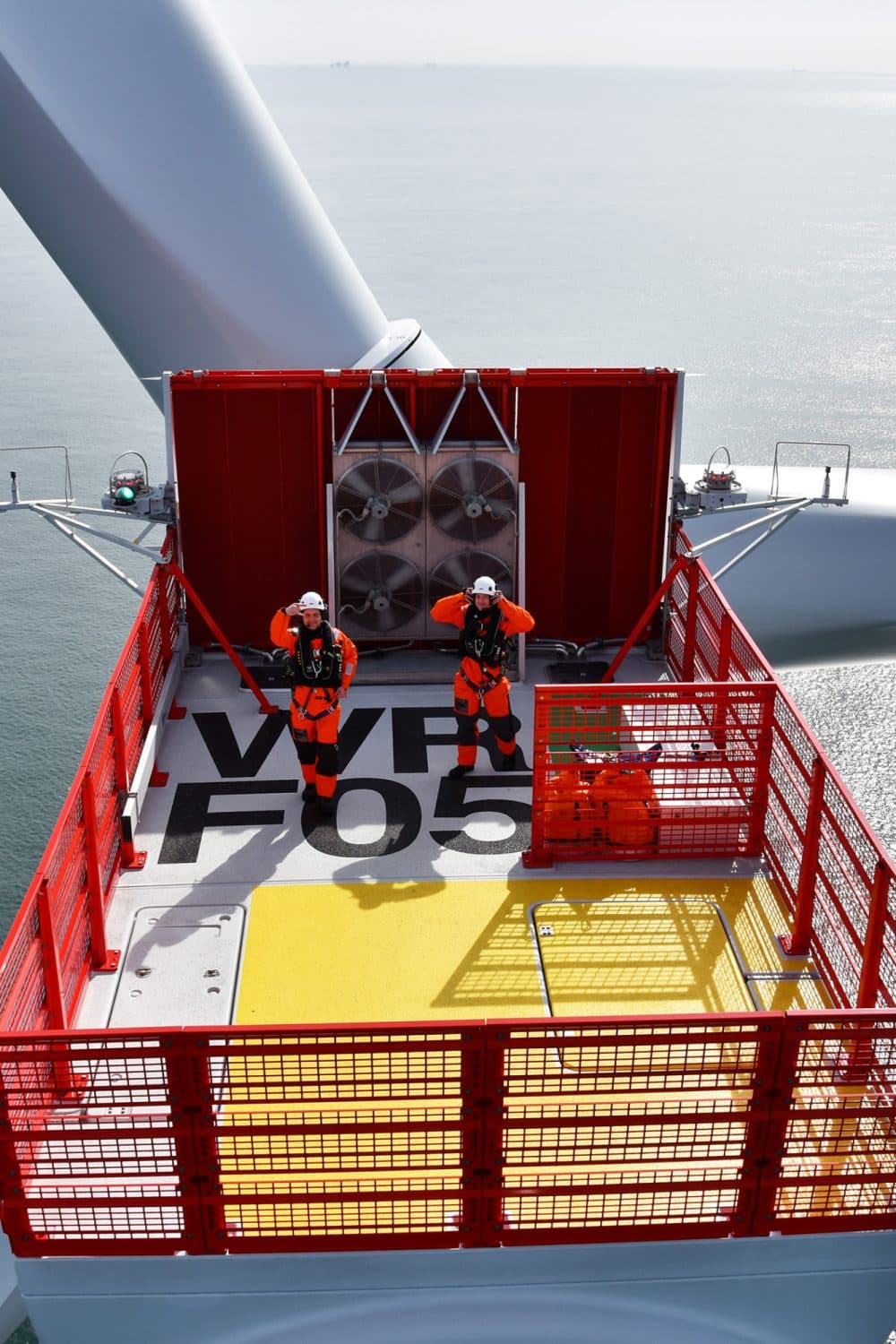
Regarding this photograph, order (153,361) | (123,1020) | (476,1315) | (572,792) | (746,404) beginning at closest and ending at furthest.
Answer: (476,1315) < (123,1020) < (572,792) < (153,361) < (746,404)

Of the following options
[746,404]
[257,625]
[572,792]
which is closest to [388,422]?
[257,625]

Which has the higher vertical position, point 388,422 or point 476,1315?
point 388,422

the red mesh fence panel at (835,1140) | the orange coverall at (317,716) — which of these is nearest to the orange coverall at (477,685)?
the orange coverall at (317,716)

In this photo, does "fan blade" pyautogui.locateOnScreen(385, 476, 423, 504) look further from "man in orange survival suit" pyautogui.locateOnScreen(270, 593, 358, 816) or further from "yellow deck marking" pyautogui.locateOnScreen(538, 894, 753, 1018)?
"yellow deck marking" pyautogui.locateOnScreen(538, 894, 753, 1018)

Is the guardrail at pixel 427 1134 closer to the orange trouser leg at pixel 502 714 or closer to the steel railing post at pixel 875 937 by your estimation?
the steel railing post at pixel 875 937

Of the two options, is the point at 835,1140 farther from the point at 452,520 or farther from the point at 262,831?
the point at 452,520

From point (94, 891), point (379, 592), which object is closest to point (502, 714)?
point (379, 592)

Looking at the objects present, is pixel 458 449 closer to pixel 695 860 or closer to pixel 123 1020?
pixel 695 860
